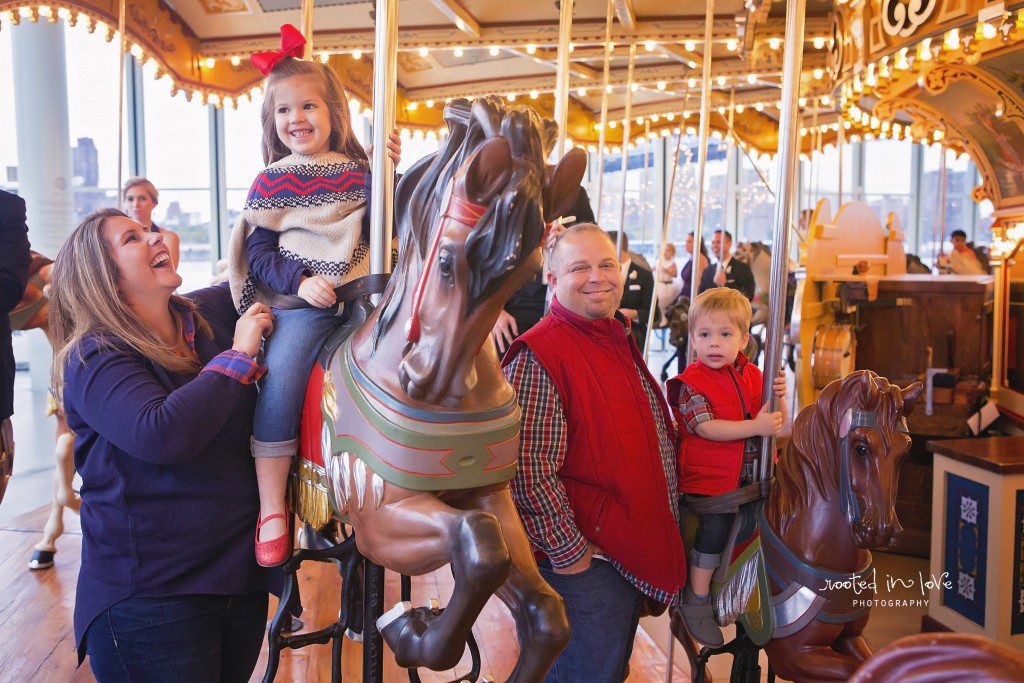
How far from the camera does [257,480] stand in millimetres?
1571

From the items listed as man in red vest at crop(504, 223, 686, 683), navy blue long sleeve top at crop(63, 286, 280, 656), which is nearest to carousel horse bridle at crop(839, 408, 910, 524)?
man in red vest at crop(504, 223, 686, 683)

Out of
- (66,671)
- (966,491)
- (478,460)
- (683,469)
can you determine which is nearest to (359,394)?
(478,460)

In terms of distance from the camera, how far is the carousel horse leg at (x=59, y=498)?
3676mm

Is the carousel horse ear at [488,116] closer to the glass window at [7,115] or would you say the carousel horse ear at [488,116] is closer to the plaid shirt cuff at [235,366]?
the plaid shirt cuff at [235,366]

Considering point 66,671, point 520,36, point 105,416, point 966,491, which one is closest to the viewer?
point 105,416

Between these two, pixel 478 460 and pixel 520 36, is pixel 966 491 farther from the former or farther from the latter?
pixel 520 36

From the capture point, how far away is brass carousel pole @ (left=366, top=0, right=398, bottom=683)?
1.59 metres

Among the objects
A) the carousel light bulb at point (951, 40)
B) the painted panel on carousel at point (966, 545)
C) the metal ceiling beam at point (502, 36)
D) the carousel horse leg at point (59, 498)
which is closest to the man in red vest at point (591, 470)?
the painted panel on carousel at point (966, 545)

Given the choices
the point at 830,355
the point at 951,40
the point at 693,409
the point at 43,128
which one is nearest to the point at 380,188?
the point at 693,409

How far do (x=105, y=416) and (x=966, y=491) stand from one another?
3.35 metres

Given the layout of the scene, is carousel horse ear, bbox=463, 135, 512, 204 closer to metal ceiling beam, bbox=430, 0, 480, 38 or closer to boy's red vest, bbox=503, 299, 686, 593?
boy's red vest, bbox=503, 299, 686, 593

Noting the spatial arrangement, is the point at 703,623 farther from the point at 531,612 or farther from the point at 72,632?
the point at 72,632

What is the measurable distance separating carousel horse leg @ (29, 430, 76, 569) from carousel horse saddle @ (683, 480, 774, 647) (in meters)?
2.98

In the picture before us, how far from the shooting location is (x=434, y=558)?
1200 millimetres
